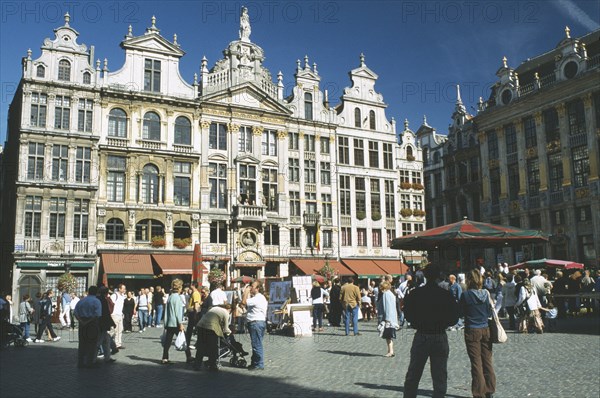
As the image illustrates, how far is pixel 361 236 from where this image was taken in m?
43.7

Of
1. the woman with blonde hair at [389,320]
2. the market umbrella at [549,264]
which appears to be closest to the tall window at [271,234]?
the market umbrella at [549,264]

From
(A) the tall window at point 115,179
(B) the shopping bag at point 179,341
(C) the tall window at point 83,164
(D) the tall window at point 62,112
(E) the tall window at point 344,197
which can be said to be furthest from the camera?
(E) the tall window at point 344,197

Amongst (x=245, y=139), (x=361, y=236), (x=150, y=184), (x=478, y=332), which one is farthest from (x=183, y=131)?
(x=478, y=332)

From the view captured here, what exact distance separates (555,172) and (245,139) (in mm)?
22482

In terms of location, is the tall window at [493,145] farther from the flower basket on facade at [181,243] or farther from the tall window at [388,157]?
the flower basket on facade at [181,243]

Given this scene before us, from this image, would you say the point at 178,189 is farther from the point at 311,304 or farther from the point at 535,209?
the point at 535,209

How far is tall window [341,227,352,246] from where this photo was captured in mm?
42812

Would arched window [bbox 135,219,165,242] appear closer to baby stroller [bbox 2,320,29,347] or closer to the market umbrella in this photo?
baby stroller [bbox 2,320,29,347]

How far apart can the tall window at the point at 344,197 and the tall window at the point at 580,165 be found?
52.7 ft

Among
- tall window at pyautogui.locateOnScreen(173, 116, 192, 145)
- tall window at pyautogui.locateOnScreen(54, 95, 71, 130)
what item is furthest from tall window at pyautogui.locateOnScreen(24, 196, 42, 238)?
tall window at pyautogui.locateOnScreen(173, 116, 192, 145)

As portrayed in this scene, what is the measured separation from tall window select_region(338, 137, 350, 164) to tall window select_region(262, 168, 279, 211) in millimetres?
6204

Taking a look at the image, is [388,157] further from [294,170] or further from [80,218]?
[80,218]

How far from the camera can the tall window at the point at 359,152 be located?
146 feet

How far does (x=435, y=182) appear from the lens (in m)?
53.0
